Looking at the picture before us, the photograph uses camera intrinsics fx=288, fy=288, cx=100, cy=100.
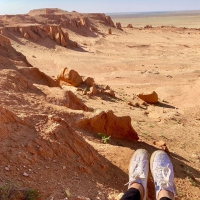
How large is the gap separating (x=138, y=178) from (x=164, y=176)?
365 mm

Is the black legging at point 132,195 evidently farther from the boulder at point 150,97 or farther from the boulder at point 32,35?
the boulder at point 32,35

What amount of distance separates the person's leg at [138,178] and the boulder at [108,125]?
176cm

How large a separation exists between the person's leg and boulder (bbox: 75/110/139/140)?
1756 millimetres

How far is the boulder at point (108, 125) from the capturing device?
567 cm

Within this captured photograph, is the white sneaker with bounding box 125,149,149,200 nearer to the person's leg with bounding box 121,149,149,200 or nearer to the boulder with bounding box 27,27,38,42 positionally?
the person's leg with bounding box 121,149,149,200

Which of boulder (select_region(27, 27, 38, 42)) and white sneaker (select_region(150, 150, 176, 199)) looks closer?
white sneaker (select_region(150, 150, 176, 199))

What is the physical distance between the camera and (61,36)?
27.6 meters

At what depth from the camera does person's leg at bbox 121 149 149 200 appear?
2881 mm

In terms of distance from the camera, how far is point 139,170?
3564 mm

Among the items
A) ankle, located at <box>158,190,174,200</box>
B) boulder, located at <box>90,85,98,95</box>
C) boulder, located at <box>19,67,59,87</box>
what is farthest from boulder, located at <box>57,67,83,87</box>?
ankle, located at <box>158,190,174,200</box>

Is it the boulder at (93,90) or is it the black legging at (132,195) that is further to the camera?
the boulder at (93,90)

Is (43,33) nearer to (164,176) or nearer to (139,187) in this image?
(164,176)

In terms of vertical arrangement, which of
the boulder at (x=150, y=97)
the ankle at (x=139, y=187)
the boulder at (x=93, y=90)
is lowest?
the boulder at (x=150, y=97)

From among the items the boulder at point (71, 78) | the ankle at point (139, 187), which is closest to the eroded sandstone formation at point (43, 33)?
the boulder at point (71, 78)
